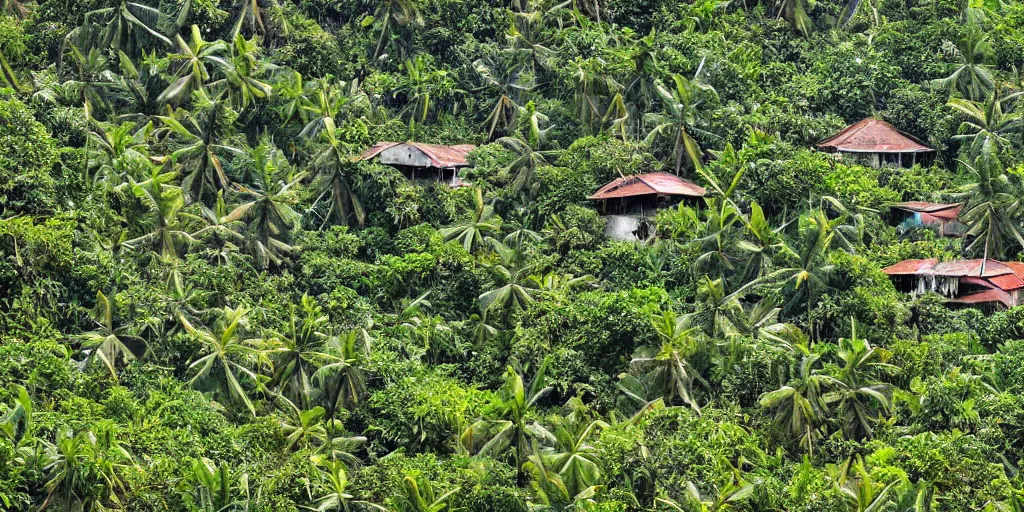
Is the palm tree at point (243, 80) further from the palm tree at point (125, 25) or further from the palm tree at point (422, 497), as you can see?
the palm tree at point (422, 497)

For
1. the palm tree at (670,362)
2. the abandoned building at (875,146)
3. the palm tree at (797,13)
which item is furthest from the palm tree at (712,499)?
the palm tree at (797,13)

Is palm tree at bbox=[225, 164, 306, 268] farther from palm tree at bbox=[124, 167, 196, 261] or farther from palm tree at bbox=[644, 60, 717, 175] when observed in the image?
palm tree at bbox=[644, 60, 717, 175]

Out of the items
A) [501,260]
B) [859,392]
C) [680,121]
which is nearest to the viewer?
[859,392]

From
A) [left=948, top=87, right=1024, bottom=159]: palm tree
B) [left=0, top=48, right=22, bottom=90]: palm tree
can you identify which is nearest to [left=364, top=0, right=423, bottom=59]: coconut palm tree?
[left=0, top=48, right=22, bottom=90]: palm tree

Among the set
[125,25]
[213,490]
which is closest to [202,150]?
[125,25]

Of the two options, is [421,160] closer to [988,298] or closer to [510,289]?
[510,289]

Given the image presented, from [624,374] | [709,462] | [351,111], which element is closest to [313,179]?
[351,111]

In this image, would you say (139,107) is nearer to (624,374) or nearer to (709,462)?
(624,374)
